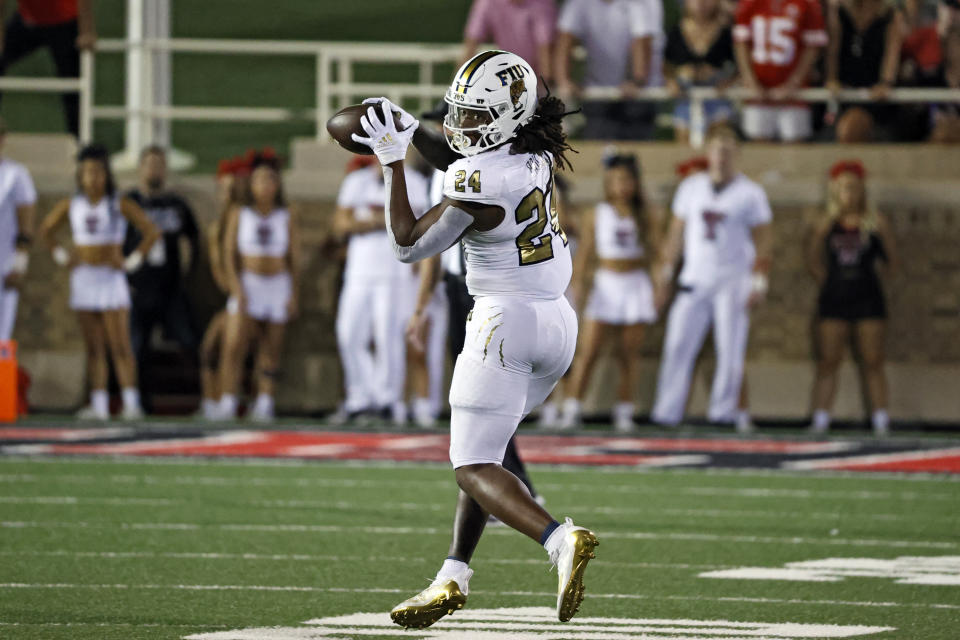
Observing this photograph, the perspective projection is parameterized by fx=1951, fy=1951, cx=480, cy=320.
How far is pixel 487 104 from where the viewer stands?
20.5 feet

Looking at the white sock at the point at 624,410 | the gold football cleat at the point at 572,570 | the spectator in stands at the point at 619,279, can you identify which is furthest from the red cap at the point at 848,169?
the gold football cleat at the point at 572,570

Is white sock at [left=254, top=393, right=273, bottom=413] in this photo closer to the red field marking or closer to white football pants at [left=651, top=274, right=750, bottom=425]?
white football pants at [left=651, top=274, right=750, bottom=425]

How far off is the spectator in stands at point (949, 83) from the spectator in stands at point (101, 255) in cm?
631

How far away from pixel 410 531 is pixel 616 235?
5.88 m

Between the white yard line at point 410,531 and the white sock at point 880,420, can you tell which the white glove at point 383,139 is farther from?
the white sock at point 880,420

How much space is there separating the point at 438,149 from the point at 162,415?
28.2 ft

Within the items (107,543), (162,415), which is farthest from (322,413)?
(107,543)

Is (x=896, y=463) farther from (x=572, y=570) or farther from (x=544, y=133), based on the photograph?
(x=572, y=570)

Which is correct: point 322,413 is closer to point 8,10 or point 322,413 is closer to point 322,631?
point 8,10

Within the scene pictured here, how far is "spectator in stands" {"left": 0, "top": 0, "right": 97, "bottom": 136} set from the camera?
1612 centimetres

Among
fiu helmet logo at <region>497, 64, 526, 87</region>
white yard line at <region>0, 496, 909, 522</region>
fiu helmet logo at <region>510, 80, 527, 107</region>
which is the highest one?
fiu helmet logo at <region>497, 64, 526, 87</region>

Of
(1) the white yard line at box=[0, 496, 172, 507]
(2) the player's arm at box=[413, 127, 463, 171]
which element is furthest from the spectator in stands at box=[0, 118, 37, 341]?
(2) the player's arm at box=[413, 127, 463, 171]

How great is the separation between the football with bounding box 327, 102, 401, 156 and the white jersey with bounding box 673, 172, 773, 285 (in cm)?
816

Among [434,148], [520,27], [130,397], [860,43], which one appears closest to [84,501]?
[434,148]
